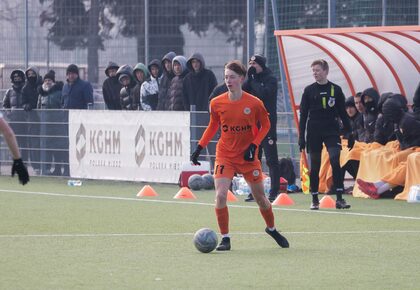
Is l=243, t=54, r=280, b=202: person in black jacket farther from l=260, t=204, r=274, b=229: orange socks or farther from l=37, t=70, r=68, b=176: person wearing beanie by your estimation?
l=37, t=70, r=68, b=176: person wearing beanie

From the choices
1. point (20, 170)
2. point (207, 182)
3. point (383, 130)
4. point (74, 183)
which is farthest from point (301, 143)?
point (20, 170)

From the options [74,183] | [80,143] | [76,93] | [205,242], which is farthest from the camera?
[76,93]

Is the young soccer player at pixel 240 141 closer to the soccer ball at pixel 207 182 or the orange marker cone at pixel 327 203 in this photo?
the orange marker cone at pixel 327 203

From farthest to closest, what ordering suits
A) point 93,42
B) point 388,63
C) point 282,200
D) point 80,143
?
1. point 93,42
2. point 80,143
3. point 388,63
4. point 282,200

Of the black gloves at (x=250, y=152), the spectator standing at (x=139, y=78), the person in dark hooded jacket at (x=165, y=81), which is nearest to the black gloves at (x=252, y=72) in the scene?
the person in dark hooded jacket at (x=165, y=81)

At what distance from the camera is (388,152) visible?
63.1 feet

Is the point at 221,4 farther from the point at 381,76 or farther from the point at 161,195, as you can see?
the point at 161,195

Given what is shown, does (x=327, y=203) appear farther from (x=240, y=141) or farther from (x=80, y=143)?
(x=80, y=143)

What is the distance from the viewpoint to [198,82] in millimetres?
22062

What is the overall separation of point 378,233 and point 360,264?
286 centimetres

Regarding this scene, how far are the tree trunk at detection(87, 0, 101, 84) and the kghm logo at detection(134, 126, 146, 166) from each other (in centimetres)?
587

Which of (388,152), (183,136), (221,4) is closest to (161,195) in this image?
(183,136)

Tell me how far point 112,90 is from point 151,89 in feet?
4.34

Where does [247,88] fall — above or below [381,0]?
below
